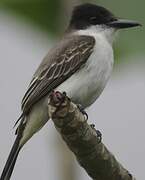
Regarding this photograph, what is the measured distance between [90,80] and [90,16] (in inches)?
22.7

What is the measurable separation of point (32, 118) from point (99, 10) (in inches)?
30.5

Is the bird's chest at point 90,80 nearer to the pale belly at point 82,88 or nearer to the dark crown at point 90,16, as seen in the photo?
the pale belly at point 82,88

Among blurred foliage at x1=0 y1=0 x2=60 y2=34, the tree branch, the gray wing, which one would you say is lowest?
the tree branch

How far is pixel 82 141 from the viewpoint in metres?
1.31

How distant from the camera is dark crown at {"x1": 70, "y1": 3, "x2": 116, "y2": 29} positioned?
108 inches

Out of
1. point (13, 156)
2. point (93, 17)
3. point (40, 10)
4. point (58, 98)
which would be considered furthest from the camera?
point (93, 17)

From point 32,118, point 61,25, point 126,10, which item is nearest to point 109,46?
point 32,118

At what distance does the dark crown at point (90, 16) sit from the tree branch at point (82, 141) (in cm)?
144

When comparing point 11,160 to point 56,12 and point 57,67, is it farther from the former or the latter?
point 56,12

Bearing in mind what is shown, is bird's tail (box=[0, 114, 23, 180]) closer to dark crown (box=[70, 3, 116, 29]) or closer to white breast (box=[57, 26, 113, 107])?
white breast (box=[57, 26, 113, 107])

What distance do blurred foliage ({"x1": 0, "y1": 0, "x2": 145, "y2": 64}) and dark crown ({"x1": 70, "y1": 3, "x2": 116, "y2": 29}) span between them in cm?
106

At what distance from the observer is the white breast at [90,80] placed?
2.30 meters

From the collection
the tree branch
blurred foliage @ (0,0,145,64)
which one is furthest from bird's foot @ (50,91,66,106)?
blurred foliage @ (0,0,145,64)

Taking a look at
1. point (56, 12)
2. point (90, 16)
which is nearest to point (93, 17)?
point (90, 16)
